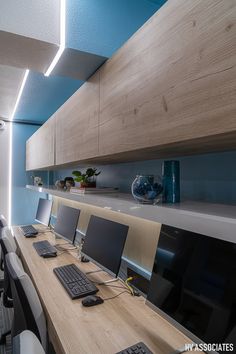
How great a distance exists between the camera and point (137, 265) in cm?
165

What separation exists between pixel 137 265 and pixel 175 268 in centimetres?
77

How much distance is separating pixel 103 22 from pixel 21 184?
3180 millimetres

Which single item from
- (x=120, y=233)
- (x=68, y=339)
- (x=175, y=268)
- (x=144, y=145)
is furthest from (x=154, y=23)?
(x=68, y=339)

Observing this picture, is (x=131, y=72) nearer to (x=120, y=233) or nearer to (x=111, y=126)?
(x=111, y=126)

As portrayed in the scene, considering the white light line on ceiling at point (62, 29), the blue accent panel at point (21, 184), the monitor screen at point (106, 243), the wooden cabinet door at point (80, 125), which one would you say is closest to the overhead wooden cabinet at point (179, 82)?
the wooden cabinet door at point (80, 125)

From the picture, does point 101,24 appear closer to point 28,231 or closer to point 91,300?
point 91,300

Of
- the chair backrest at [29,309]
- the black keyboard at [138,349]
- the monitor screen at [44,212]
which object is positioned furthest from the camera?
the monitor screen at [44,212]

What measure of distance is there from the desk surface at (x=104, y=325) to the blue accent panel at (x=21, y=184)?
106 inches

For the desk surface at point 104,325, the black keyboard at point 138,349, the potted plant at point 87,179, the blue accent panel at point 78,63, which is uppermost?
the blue accent panel at point 78,63

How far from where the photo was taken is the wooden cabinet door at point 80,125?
151 centimetres

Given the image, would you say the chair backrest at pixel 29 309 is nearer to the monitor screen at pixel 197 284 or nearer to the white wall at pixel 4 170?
the monitor screen at pixel 197 284

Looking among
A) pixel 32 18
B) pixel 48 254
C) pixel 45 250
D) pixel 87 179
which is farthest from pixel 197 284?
pixel 45 250

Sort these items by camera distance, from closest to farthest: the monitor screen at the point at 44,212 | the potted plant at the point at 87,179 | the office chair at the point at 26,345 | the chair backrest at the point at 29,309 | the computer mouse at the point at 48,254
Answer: the office chair at the point at 26,345
the chair backrest at the point at 29,309
the potted plant at the point at 87,179
the computer mouse at the point at 48,254
the monitor screen at the point at 44,212

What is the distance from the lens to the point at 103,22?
1.55 meters
